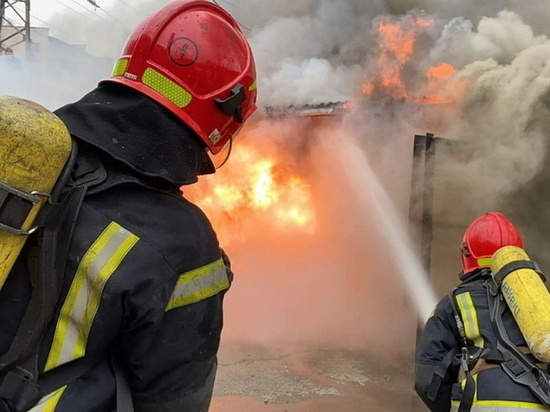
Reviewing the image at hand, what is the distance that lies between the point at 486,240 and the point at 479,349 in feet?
2.45

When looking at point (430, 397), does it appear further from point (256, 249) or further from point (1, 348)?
point (256, 249)

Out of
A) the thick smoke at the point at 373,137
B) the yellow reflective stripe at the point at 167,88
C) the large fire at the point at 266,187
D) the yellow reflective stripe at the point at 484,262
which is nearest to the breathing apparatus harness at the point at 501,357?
the yellow reflective stripe at the point at 484,262

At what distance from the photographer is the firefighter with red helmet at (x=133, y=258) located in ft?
3.95

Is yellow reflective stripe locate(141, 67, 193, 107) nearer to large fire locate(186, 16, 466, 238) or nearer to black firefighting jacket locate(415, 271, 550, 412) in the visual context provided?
black firefighting jacket locate(415, 271, 550, 412)

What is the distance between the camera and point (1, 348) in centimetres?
121

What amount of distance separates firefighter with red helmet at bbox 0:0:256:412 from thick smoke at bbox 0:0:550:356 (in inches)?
222

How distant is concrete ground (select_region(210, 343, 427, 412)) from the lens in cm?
571

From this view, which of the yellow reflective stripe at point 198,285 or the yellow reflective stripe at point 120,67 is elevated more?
the yellow reflective stripe at point 120,67

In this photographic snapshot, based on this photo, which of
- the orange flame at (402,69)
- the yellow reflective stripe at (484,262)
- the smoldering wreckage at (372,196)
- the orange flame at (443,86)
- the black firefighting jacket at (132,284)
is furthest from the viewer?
the orange flame at (402,69)

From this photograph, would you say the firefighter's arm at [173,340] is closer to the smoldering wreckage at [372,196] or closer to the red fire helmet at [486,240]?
the red fire helmet at [486,240]

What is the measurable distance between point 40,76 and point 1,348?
14920 mm

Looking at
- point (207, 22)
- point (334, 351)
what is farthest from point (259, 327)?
point (207, 22)

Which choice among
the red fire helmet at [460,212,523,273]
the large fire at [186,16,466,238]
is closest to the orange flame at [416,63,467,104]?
the large fire at [186,16,466,238]

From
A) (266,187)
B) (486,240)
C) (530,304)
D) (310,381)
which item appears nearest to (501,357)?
(530,304)
